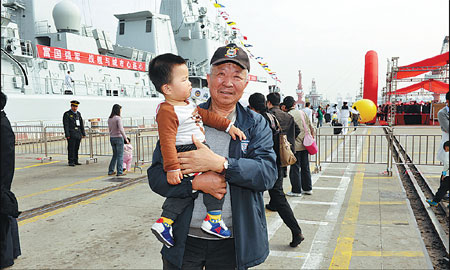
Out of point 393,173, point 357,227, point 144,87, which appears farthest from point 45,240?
point 144,87

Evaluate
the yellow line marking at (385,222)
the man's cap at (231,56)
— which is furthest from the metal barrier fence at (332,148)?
the man's cap at (231,56)

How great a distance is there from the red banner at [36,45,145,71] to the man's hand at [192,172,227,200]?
69.5 ft

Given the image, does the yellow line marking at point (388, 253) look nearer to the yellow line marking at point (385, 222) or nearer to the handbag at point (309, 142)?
the yellow line marking at point (385, 222)

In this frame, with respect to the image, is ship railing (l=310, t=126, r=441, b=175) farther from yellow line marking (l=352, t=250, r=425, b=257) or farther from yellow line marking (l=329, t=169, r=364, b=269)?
yellow line marking (l=352, t=250, r=425, b=257)

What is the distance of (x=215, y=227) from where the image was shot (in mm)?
1868

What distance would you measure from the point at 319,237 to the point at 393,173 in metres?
4.84

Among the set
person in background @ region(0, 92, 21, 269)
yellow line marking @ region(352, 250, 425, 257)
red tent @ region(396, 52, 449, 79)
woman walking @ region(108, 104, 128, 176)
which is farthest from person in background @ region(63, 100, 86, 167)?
red tent @ region(396, 52, 449, 79)

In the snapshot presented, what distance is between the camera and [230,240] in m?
2.02

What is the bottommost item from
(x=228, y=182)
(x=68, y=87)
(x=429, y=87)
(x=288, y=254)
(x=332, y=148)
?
(x=288, y=254)

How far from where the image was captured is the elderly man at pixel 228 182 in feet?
5.97

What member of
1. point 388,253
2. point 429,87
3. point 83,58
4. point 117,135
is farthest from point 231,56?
point 429,87

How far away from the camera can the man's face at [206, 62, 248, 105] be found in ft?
6.68

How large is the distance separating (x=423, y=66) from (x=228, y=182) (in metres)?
20.7

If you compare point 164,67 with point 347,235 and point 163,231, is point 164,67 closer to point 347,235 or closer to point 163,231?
point 163,231
